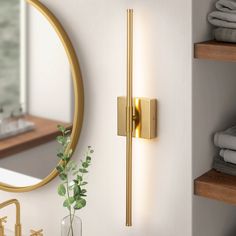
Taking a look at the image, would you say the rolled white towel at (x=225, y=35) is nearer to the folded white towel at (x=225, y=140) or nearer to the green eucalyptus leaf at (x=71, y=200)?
the folded white towel at (x=225, y=140)

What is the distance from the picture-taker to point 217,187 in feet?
5.25

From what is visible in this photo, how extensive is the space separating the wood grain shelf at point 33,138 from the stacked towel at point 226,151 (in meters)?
0.42

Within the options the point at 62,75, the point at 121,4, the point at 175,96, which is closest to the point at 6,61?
the point at 62,75

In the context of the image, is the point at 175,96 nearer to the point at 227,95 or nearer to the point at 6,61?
the point at 227,95

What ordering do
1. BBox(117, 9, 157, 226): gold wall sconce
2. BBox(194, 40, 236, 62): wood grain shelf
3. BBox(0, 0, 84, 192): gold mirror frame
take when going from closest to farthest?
1. BBox(194, 40, 236, 62): wood grain shelf
2. BBox(117, 9, 157, 226): gold wall sconce
3. BBox(0, 0, 84, 192): gold mirror frame

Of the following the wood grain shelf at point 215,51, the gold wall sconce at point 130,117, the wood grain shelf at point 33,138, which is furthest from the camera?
the wood grain shelf at point 33,138

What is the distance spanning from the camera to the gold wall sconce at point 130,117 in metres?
1.63

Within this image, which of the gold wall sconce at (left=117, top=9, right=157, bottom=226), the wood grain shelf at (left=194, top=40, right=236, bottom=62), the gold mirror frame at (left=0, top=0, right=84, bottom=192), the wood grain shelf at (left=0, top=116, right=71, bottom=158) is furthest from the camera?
the wood grain shelf at (left=0, top=116, right=71, bottom=158)

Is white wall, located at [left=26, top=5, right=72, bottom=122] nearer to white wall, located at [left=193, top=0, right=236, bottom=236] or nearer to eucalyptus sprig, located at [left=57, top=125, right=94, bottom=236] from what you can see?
eucalyptus sprig, located at [left=57, top=125, right=94, bottom=236]

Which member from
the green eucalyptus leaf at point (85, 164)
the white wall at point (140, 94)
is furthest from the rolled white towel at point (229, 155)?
the green eucalyptus leaf at point (85, 164)

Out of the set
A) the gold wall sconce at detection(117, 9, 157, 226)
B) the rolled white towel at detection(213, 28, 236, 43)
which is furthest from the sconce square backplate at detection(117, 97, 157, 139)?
the rolled white towel at detection(213, 28, 236, 43)

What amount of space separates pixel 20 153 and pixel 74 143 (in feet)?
0.70

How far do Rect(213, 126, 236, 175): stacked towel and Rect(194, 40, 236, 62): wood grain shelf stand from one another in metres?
0.24

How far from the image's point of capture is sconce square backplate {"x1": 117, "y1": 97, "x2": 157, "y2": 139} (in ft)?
5.38
